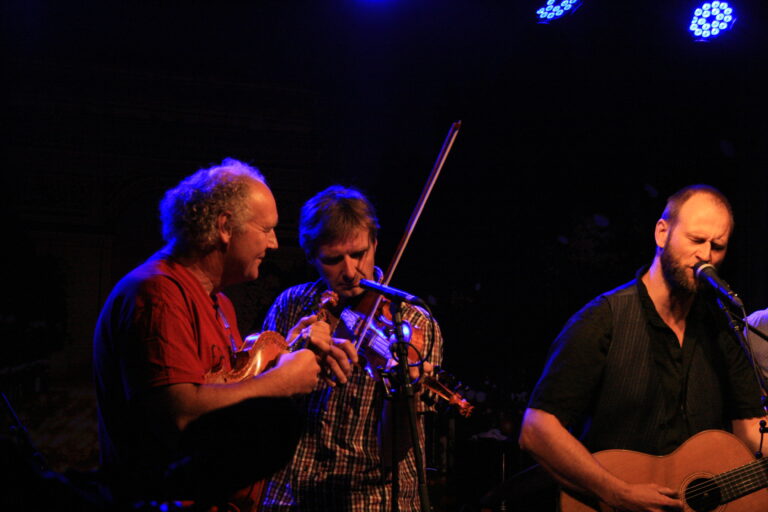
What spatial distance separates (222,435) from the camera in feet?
4.77

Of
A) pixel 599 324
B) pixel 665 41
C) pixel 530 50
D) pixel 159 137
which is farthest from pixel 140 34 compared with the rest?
pixel 599 324

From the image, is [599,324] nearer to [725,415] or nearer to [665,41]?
[725,415]

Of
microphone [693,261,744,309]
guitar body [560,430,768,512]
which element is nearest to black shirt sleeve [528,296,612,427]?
guitar body [560,430,768,512]

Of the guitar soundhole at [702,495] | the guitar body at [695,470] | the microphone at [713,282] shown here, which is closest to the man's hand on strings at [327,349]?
the guitar body at [695,470]

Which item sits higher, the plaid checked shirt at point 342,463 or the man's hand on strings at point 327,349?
the man's hand on strings at point 327,349

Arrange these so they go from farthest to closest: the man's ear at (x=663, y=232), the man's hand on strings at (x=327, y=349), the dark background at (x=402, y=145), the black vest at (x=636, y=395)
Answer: the dark background at (x=402, y=145) < the man's ear at (x=663, y=232) < the black vest at (x=636, y=395) < the man's hand on strings at (x=327, y=349)

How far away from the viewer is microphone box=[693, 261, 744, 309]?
2.35 meters

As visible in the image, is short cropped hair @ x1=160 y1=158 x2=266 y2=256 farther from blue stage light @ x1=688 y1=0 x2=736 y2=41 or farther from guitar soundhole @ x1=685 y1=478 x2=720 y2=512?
blue stage light @ x1=688 y1=0 x2=736 y2=41

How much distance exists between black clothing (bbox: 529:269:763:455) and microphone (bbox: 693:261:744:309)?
0.84 feet

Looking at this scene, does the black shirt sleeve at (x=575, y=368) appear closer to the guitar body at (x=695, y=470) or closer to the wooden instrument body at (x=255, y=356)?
the guitar body at (x=695, y=470)

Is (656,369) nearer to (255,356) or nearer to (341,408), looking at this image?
(341,408)

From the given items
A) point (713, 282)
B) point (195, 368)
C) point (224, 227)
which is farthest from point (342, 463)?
point (713, 282)

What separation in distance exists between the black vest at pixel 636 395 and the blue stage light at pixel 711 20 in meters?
3.23

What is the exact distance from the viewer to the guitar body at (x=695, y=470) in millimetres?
2529
